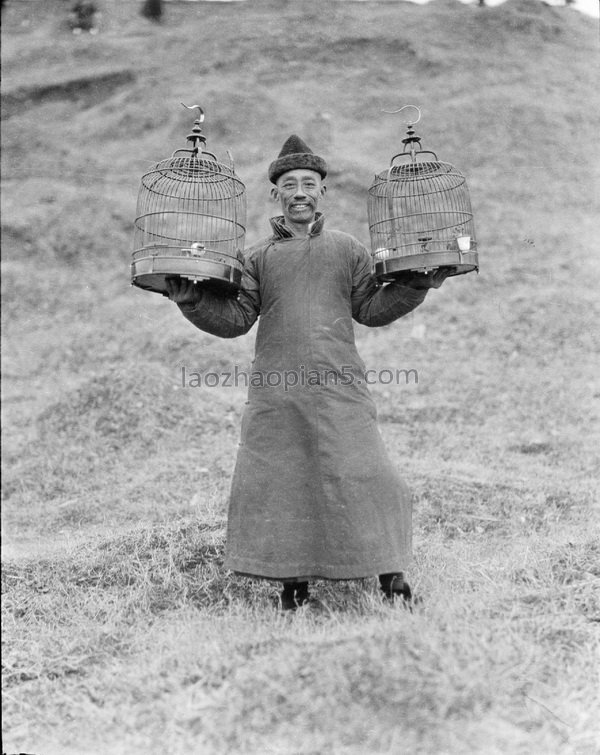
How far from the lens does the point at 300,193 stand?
380 centimetres

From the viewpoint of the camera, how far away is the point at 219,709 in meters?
2.69

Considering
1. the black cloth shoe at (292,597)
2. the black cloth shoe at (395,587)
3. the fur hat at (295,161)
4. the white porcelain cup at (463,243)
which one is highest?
the fur hat at (295,161)

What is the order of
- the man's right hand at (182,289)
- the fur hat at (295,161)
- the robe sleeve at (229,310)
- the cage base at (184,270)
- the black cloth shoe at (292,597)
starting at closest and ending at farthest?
the cage base at (184,270), the man's right hand at (182,289), the robe sleeve at (229,310), the black cloth shoe at (292,597), the fur hat at (295,161)

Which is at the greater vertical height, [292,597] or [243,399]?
[243,399]

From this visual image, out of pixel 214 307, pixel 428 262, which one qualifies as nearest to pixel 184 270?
pixel 214 307

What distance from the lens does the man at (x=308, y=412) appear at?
3.49 metres

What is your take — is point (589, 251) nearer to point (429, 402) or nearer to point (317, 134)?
point (429, 402)

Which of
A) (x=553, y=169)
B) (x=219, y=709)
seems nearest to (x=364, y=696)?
(x=219, y=709)

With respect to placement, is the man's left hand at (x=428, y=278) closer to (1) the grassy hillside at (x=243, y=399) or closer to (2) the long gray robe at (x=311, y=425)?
(2) the long gray robe at (x=311, y=425)

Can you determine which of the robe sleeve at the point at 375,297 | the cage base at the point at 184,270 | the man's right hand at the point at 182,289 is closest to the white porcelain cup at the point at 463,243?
the robe sleeve at the point at 375,297

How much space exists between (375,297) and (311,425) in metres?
0.74

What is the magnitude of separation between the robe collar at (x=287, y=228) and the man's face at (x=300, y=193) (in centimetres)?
5

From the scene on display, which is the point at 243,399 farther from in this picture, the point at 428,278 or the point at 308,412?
the point at 428,278

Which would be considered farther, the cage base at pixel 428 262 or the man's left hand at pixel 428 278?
the man's left hand at pixel 428 278
